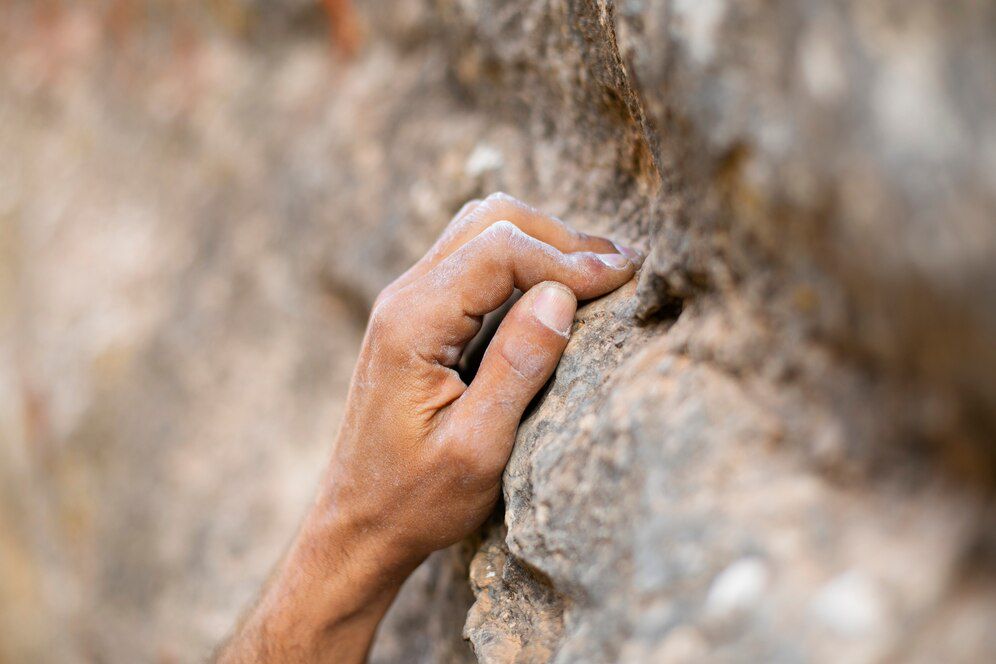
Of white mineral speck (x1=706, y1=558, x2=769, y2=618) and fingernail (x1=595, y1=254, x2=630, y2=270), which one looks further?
fingernail (x1=595, y1=254, x2=630, y2=270)

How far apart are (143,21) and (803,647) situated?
6.43 ft

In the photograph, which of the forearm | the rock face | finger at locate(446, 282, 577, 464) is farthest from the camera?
the forearm

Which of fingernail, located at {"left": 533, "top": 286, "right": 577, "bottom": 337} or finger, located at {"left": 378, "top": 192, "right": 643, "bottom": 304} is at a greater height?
finger, located at {"left": 378, "top": 192, "right": 643, "bottom": 304}

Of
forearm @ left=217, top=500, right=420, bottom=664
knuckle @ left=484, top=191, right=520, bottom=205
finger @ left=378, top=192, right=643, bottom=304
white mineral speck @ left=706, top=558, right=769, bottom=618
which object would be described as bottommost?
forearm @ left=217, top=500, right=420, bottom=664

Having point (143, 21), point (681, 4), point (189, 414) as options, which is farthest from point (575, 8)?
point (143, 21)

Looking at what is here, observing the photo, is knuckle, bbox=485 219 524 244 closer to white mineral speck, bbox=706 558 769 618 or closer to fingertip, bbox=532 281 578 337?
fingertip, bbox=532 281 578 337

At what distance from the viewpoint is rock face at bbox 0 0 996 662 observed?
532 millimetres

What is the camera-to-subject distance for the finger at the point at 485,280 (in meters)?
0.88

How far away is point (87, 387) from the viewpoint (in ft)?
6.16

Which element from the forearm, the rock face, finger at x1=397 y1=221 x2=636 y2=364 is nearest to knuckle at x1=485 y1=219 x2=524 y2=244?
finger at x1=397 y1=221 x2=636 y2=364

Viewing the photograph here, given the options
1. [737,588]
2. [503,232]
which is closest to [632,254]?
[503,232]

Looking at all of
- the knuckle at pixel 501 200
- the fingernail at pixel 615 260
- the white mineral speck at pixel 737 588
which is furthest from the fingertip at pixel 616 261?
the white mineral speck at pixel 737 588

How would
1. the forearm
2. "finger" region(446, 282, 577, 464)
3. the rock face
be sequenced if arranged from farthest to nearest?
1. the forearm
2. "finger" region(446, 282, 577, 464)
3. the rock face

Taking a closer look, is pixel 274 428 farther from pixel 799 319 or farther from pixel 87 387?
pixel 799 319
